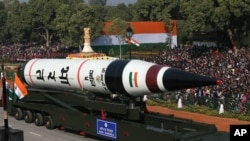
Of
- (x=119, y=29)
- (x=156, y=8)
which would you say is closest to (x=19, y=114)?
(x=119, y=29)

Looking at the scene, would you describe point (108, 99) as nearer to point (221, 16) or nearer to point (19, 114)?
point (19, 114)

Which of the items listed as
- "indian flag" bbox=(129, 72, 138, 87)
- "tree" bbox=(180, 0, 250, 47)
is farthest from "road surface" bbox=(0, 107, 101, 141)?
"tree" bbox=(180, 0, 250, 47)

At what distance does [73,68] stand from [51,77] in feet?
6.67

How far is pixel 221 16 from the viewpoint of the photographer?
48.6 m

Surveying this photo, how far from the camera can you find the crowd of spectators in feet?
90.9

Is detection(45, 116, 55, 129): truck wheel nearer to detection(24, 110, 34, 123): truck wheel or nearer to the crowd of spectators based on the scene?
detection(24, 110, 34, 123): truck wheel

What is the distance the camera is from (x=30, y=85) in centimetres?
2639

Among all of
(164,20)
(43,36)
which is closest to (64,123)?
(164,20)

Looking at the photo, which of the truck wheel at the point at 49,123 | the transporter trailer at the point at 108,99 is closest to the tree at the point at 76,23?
the transporter trailer at the point at 108,99

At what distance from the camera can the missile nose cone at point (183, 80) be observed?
17.7 m

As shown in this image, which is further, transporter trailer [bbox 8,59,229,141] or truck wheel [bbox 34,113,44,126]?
truck wheel [bbox 34,113,44,126]

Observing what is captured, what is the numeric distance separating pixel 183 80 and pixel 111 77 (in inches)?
148

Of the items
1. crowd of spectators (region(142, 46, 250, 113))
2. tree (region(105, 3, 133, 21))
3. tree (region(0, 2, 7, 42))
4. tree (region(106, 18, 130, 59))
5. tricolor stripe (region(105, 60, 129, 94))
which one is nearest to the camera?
tricolor stripe (region(105, 60, 129, 94))

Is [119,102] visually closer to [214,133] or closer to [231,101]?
[214,133]
